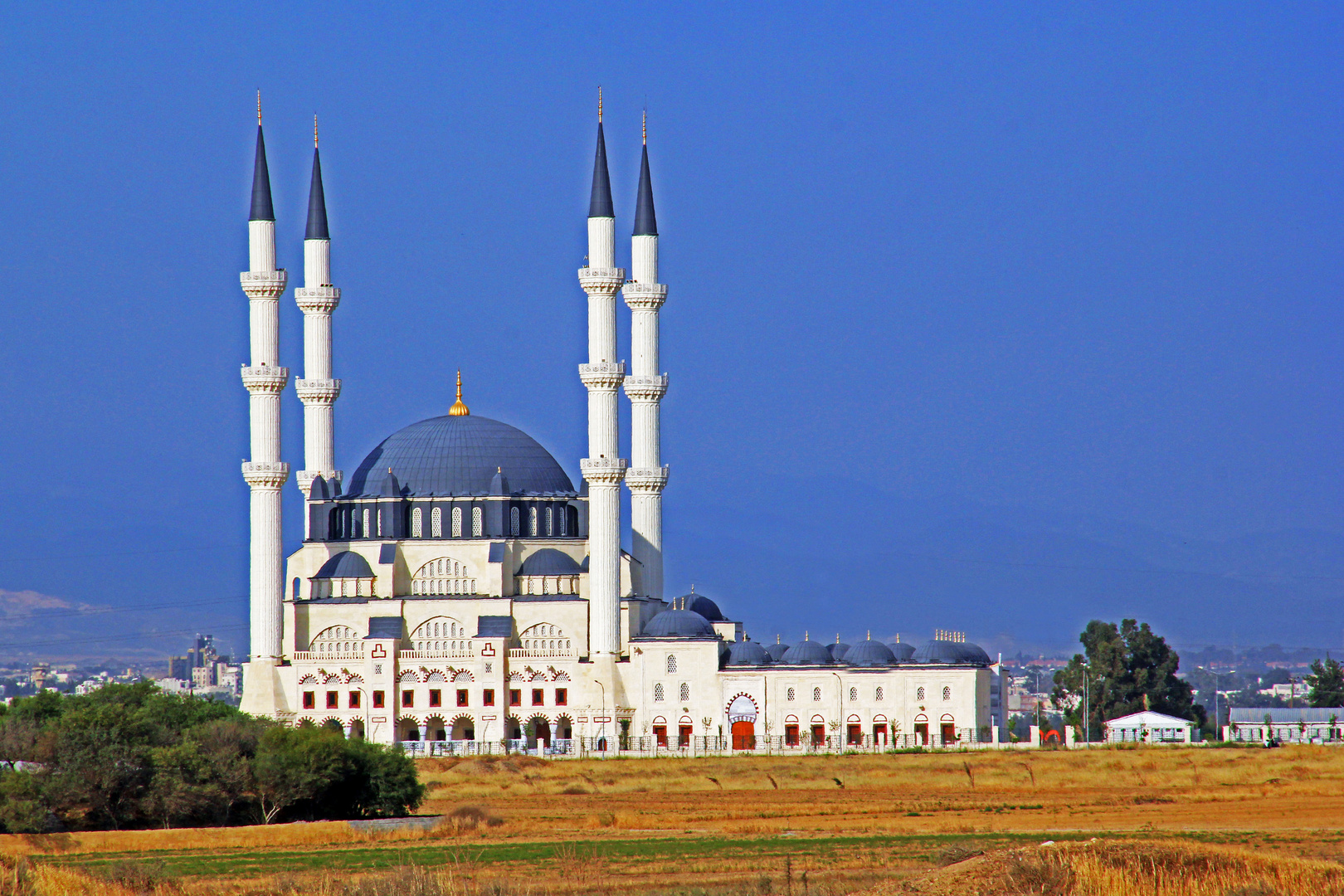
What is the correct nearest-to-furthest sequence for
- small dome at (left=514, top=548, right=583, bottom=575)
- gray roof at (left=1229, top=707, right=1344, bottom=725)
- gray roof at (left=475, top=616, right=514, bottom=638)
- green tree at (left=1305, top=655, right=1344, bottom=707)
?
gray roof at (left=475, top=616, right=514, bottom=638) → small dome at (left=514, top=548, right=583, bottom=575) → gray roof at (left=1229, top=707, right=1344, bottom=725) → green tree at (left=1305, top=655, right=1344, bottom=707)

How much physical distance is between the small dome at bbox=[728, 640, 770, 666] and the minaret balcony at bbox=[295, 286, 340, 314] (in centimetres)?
1989

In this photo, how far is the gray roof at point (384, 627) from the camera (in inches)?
2975

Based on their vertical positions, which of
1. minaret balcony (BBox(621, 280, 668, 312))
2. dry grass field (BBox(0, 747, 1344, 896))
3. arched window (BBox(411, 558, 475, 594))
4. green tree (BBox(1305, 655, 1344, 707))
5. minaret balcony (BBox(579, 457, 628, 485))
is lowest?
dry grass field (BBox(0, 747, 1344, 896))

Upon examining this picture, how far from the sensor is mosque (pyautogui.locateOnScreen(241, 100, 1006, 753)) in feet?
238

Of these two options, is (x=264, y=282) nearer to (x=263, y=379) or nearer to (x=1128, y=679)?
(x=263, y=379)

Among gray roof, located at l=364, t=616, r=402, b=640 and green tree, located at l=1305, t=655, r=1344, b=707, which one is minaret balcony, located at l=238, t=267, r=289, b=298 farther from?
green tree, located at l=1305, t=655, r=1344, b=707

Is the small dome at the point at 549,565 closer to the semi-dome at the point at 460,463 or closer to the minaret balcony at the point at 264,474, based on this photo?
the semi-dome at the point at 460,463

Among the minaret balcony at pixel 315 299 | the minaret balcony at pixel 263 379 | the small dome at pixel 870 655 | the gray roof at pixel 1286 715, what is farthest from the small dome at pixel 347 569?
the gray roof at pixel 1286 715

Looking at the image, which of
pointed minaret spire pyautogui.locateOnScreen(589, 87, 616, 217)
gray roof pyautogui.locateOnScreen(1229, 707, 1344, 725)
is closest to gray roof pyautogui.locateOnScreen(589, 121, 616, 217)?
pointed minaret spire pyautogui.locateOnScreen(589, 87, 616, 217)

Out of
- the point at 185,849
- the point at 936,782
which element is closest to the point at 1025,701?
the point at 936,782

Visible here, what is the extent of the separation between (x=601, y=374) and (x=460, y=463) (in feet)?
29.5

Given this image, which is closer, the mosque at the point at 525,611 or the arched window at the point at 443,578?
the mosque at the point at 525,611

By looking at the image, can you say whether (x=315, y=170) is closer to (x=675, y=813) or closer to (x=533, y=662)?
(x=533, y=662)

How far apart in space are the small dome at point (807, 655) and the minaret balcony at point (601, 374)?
36.6 ft
